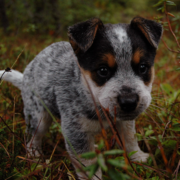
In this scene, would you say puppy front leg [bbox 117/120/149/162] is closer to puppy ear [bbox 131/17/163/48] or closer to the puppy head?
the puppy head

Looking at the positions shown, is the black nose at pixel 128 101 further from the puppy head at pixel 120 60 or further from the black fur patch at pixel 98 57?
the black fur patch at pixel 98 57

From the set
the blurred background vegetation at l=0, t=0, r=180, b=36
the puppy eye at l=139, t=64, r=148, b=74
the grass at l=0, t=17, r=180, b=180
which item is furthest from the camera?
the blurred background vegetation at l=0, t=0, r=180, b=36

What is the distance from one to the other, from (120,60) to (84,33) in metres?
0.55

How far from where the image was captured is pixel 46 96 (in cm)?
334

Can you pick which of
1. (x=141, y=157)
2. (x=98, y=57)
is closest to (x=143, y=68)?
(x=98, y=57)

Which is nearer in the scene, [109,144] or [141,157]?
[109,144]

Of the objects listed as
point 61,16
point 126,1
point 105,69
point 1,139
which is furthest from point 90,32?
point 126,1

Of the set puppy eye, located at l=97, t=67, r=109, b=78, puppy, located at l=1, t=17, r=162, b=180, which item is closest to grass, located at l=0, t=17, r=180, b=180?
puppy, located at l=1, t=17, r=162, b=180

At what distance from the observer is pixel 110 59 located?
7.57 feet

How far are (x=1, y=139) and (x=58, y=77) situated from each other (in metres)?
1.20

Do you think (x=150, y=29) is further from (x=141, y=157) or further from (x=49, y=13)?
(x=49, y=13)

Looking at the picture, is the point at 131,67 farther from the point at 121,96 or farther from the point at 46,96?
the point at 46,96

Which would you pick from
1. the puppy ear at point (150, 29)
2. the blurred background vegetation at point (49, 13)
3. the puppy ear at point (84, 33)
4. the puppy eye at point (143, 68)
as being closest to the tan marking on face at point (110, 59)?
the puppy ear at point (84, 33)

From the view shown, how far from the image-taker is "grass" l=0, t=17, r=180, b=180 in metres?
1.75
